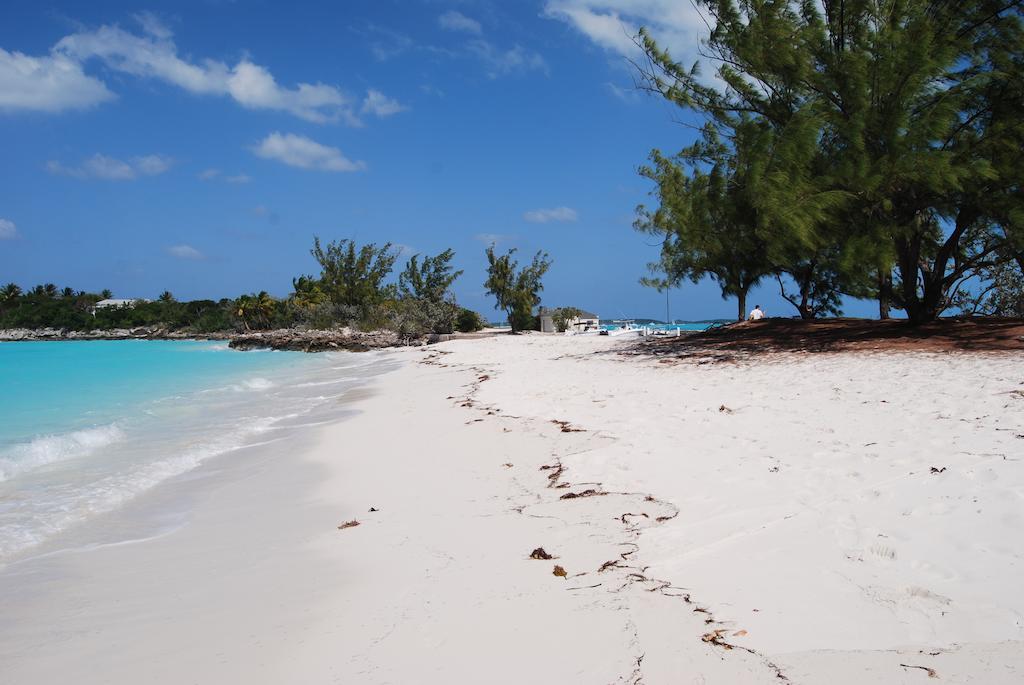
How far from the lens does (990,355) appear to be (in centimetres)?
975

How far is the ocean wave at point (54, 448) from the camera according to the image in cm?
797

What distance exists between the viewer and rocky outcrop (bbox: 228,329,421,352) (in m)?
40.2

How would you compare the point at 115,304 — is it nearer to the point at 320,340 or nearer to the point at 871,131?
the point at 320,340

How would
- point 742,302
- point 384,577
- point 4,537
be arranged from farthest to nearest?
point 742,302
point 4,537
point 384,577

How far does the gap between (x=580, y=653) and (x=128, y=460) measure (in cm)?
747

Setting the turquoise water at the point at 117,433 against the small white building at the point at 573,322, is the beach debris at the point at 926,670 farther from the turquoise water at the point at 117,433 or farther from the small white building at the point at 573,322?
the small white building at the point at 573,322

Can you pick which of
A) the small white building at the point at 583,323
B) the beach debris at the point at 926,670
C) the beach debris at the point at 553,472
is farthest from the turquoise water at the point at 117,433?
the small white building at the point at 583,323

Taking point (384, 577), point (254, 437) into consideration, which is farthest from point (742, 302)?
point (384, 577)

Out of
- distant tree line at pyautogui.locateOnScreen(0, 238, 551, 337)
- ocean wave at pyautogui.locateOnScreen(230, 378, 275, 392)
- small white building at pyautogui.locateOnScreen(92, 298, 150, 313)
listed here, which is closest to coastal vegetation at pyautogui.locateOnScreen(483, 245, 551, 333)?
distant tree line at pyautogui.locateOnScreen(0, 238, 551, 337)

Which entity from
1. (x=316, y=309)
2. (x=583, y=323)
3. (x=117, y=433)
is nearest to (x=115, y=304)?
(x=316, y=309)

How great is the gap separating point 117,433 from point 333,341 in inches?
1222

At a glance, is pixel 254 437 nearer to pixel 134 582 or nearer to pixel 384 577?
pixel 134 582

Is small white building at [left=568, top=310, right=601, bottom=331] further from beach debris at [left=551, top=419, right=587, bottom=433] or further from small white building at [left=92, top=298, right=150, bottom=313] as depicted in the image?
small white building at [left=92, top=298, right=150, bottom=313]

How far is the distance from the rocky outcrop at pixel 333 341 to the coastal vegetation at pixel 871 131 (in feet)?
90.5
